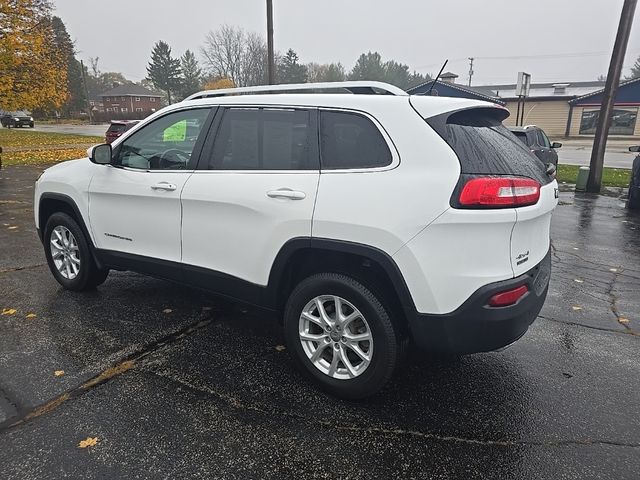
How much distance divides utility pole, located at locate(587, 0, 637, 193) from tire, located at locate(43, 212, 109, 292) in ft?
36.2

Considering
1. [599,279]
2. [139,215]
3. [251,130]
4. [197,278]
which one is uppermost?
[251,130]

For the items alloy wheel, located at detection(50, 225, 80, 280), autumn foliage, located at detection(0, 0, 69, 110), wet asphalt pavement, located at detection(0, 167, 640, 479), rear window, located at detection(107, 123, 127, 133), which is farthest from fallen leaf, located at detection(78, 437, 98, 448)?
autumn foliage, located at detection(0, 0, 69, 110)

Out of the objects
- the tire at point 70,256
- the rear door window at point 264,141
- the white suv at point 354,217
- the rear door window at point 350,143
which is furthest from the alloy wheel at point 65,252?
the rear door window at point 350,143

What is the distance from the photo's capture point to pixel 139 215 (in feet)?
12.4

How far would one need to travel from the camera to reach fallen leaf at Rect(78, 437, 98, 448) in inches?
95.5

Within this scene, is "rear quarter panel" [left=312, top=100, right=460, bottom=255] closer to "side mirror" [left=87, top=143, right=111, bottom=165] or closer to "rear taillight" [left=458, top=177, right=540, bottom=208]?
"rear taillight" [left=458, top=177, right=540, bottom=208]

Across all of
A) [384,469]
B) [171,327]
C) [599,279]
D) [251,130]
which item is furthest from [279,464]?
[599,279]

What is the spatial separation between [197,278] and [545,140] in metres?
12.2

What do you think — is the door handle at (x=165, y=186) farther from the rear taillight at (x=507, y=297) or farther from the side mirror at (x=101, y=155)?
the rear taillight at (x=507, y=297)

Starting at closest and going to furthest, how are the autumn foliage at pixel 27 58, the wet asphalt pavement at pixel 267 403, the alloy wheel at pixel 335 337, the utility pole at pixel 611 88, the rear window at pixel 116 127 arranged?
the wet asphalt pavement at pixel 267 403 → the alloy wheel at pixel 335 337 → the utility pole at pixel 611 88 → the autumn foliage at pixel 27 58 → the rear window at pixel 116 127

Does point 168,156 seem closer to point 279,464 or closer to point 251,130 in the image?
point 251,130

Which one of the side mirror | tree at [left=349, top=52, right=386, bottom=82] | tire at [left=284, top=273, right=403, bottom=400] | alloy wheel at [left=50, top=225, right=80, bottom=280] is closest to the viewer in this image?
tire at [left=284, top=273, right=403, bottom=400]

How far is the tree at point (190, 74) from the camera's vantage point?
8278cm

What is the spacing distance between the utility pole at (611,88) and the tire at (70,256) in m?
11.0
